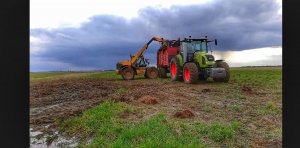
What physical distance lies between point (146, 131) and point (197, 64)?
1074 centimetres

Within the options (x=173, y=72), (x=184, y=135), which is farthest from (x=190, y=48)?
(x=184, y=135)

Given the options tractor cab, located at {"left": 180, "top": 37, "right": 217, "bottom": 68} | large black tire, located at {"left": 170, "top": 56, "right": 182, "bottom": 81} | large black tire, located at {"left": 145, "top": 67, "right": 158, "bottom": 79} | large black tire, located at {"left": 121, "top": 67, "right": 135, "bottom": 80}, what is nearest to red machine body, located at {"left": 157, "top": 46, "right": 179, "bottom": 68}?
large black tire, located at {"left": 145, "top": 67, "right": 158, "bottom": 79}

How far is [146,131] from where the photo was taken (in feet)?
19.1

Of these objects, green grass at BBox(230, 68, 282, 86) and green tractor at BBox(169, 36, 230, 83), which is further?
green grass at BBox(230, 68, 282, 86)

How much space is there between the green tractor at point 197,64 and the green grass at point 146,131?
844 centimetres

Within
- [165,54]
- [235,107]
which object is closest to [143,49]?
[165,54]

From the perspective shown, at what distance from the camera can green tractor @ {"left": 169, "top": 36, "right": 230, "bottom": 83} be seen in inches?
603

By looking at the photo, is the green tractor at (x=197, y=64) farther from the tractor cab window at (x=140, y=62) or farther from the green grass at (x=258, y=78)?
the tractor cab window at (x=140, y=62)

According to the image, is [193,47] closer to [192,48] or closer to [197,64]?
[192,48]

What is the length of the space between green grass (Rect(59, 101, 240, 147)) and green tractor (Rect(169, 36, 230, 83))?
8.44 m

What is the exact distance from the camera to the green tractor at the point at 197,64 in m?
15.3

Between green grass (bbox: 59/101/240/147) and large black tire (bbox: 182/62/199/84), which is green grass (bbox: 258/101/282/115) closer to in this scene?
green grass (bbox: 59/101/240/147)

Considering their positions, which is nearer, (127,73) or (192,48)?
(192,48)

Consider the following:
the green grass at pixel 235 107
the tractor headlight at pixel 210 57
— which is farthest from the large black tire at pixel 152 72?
the green grass at pixel 235 107
